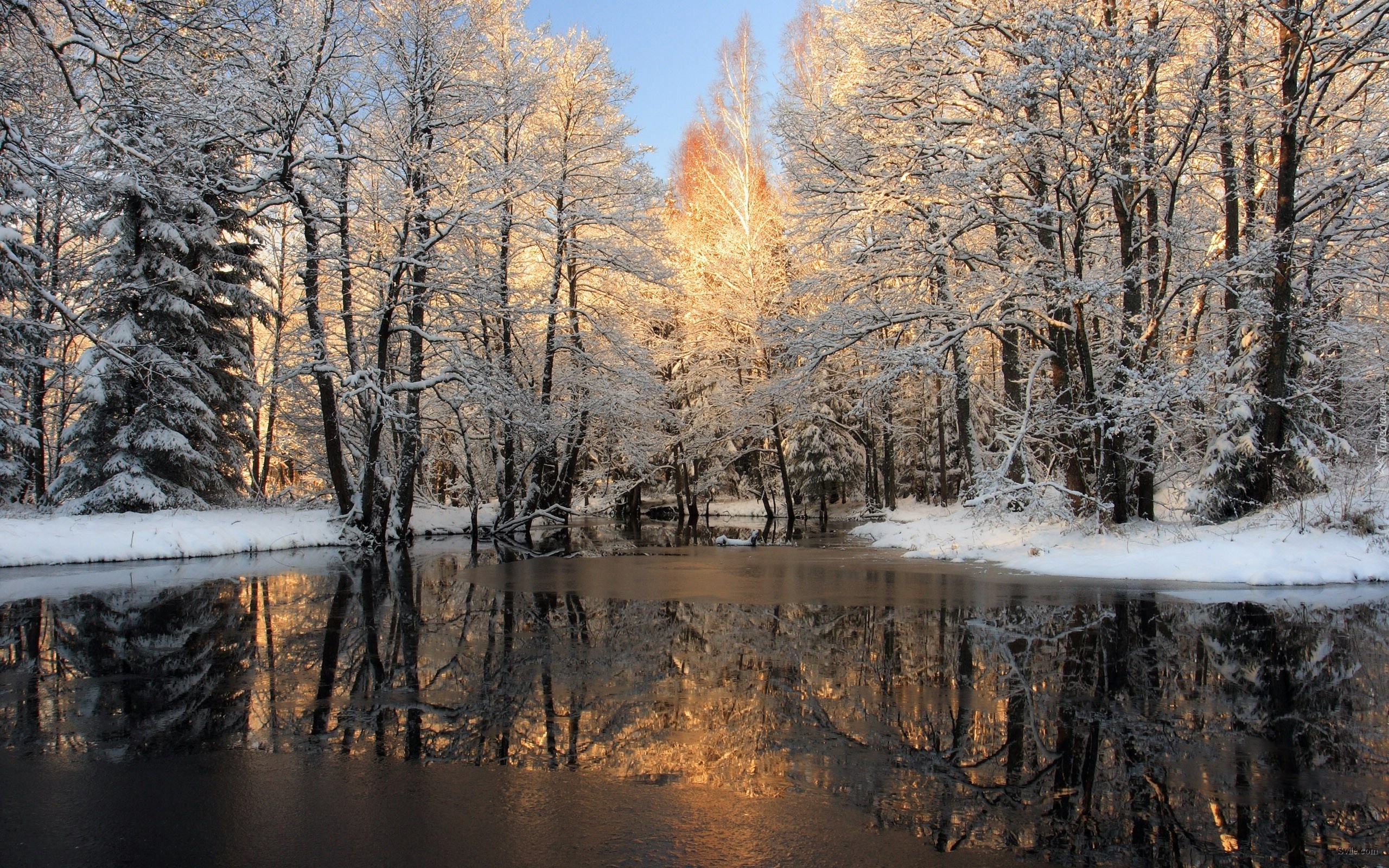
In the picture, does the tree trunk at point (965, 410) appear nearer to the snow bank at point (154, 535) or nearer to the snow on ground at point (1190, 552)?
the snow on ground at point (1190, 552)

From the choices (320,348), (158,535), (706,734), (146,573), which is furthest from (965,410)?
(158,535)

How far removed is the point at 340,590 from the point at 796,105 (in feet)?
53.7

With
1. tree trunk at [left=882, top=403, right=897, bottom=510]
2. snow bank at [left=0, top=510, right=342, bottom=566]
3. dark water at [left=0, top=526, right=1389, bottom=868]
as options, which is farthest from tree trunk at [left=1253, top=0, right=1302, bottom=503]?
snow bank at [left=0, top=510, right=342, bottom=566]

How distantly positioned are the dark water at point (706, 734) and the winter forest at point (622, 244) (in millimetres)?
4820

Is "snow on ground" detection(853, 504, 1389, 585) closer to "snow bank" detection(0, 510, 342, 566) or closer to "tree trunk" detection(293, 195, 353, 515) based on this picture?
"tree trunk" detection(293, 195, 353, 515)

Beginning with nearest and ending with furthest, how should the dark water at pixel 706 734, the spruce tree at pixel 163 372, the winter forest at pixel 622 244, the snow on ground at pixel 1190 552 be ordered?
1. the dark water at pixel 706 734
2. the snow on ground at pixel 1190 552
3. the winter forest at pixel 622 244
4. the spruce tree at pixel 163 372

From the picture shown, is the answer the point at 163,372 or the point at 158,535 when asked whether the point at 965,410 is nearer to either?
the point at 158,535

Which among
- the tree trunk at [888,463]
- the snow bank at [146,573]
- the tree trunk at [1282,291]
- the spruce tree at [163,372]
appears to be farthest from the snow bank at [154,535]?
the tree trunk at [888,463]

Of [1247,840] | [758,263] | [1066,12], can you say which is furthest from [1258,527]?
[758,263]

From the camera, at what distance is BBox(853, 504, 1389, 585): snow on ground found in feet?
36.4

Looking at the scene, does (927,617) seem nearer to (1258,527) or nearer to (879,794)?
(879,794)

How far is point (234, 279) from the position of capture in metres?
22.7

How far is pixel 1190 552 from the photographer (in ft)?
39.4

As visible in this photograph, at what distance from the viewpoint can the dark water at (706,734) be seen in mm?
3664
